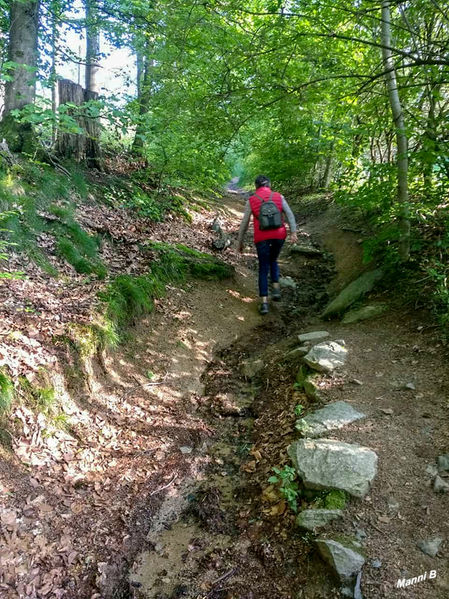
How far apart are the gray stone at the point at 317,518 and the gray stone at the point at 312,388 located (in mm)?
1502

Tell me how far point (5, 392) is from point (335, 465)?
2.93 meters

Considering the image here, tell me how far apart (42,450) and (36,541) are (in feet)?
2.59

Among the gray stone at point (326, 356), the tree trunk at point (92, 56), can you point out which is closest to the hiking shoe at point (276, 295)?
the gray stone at point (326, 356)

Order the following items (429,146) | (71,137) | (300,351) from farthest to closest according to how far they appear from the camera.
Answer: (71,137) → (300,351) → (429,146)

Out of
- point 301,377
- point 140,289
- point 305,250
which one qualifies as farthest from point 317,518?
point 305,250

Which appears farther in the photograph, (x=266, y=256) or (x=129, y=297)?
(x=266, y=256)

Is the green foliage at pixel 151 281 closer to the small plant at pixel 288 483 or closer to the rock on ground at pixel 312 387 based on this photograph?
the rock on ground at pixel 312 387

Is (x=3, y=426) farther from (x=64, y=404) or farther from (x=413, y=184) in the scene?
(x=413, y=184)

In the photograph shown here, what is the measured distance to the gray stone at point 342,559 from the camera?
7.95ft

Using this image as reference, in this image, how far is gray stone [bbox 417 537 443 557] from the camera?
2.46m

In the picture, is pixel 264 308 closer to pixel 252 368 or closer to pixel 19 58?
pixel 252 368

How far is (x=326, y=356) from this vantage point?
481 centimetres

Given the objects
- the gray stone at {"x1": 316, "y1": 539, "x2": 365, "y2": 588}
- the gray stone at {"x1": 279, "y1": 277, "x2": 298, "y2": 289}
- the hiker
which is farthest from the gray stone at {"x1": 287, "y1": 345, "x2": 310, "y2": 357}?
the gray stone at {"x1": 279, "y1": 277, "x2": 298, "y2": 289}

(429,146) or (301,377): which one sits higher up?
(429,146)
